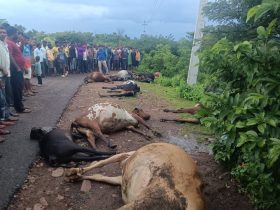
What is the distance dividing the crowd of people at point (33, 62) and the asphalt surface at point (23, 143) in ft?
0.83

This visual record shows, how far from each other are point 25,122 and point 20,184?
11.1 ft

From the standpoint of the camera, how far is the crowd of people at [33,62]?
846 cm

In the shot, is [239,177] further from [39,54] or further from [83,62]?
[83,62]

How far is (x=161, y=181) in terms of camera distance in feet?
12.6

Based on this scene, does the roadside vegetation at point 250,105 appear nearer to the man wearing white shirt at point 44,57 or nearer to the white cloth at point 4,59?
the white cloth at point 4,59

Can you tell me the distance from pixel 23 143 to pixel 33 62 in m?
10.2

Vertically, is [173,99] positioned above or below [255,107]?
below

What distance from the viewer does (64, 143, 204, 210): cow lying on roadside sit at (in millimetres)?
3518

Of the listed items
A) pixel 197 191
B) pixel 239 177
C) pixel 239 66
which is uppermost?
pixel 239 66

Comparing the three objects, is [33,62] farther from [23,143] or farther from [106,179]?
[106,179]

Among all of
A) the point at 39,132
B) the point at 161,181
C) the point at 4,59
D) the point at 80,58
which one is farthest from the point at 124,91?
the point at 161,181

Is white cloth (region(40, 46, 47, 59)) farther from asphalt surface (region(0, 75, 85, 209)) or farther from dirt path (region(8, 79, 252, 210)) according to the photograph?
dirt path (region(8, 79, 252, 210))

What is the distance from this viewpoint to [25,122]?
8.23 meters

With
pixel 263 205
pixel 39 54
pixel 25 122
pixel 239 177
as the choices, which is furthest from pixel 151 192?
pixel 39 54
